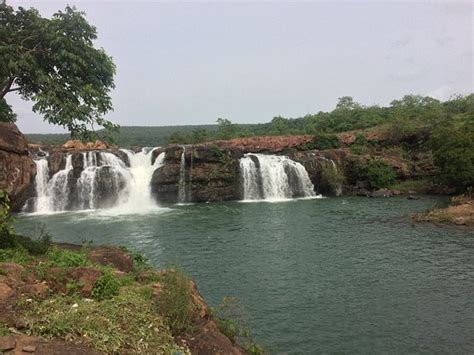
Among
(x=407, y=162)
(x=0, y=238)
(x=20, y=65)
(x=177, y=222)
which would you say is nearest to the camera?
(x=0, y=238)

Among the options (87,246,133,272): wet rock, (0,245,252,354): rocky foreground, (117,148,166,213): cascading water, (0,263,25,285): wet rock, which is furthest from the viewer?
(117,148,166,213): cascading water

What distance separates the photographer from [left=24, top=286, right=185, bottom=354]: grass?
570 centimetres

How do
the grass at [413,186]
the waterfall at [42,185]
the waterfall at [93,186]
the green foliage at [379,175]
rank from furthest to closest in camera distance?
the green foliage at [379,175]
the grass at [413,186]
the waterfall at [93,186]
the waterfall at [42,185]

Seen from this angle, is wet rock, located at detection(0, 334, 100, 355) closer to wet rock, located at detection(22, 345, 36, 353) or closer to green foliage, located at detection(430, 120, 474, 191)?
wet rock, located at detection(22, 345, 36, 353)

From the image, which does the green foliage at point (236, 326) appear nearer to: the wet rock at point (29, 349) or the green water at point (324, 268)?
the green water at point (324, 268)

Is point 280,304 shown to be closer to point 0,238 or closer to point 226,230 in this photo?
point 0,238

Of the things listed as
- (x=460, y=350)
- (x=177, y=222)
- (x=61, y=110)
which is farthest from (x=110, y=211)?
(x=460, y=350)

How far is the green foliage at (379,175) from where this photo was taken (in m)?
38.2

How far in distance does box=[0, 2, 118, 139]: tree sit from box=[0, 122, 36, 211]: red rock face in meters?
0.95

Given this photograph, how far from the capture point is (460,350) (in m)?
9.07

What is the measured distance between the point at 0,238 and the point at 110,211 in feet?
74.3

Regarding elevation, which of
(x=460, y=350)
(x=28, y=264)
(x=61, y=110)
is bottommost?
(x=460, y=350)

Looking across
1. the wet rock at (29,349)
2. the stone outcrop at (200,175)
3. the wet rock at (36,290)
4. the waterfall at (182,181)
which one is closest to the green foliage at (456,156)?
the stone outcrop at (200,175)

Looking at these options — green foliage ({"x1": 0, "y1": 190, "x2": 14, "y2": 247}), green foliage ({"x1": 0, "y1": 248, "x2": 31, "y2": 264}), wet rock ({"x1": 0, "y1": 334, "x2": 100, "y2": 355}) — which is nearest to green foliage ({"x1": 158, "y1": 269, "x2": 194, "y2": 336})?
wet rock ({"x1": 0, "y1": 334, "x2": 100, "y2": 355})
